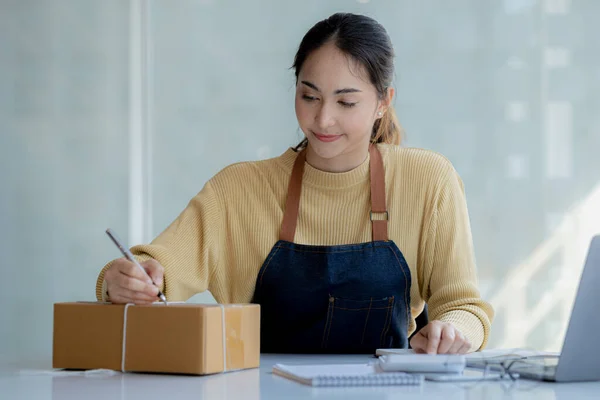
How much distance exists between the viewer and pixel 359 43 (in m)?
1.92

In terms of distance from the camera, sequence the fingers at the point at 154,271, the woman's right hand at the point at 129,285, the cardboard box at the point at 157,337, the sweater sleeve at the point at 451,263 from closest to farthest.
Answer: the cardboard box at the point at 157,337, the woman's right hand at the point at 129,285, the fingers at the point at 154,271, the sweater sleeve at the point at 451,263

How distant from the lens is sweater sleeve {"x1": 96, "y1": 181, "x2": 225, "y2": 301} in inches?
70.4

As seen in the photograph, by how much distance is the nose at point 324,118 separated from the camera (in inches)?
71.8

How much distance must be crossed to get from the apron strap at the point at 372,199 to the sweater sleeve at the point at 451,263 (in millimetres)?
108

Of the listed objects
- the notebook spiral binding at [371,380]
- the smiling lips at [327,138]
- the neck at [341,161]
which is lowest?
the notebook spiral binding at [371,380]

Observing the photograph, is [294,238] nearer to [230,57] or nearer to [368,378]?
[368,378]

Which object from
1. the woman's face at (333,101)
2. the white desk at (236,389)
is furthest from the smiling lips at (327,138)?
the white desk at (236,389)

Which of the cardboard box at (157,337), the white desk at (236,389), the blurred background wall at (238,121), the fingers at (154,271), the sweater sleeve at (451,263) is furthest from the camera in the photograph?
the blurred background wall at (238,121)

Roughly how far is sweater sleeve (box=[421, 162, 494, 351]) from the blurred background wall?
60.6 inches

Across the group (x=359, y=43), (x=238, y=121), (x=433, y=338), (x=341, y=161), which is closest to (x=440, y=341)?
(x=433, y=338)

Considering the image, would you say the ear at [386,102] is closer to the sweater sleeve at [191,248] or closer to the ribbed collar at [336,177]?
the ribbed collar at [336,177]

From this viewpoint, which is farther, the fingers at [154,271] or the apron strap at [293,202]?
the apron strap at [293,202]

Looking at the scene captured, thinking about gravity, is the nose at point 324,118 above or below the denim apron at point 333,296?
above

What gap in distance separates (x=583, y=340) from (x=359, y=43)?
960 mm
